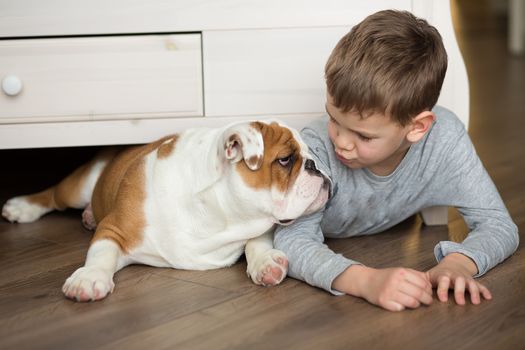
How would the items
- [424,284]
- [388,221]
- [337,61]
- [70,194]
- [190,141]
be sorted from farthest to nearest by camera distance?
[70,194], [388,221], [190,141], [337,61], [424,284]

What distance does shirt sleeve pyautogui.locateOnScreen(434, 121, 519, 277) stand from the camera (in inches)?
59.9

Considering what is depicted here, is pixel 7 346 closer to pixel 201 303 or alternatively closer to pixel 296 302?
pixel 201 303

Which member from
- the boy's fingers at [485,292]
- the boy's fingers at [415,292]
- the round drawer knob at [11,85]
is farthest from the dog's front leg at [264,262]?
the round drawer knob at [11,85]

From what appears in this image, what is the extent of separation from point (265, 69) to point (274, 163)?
0.41 metres

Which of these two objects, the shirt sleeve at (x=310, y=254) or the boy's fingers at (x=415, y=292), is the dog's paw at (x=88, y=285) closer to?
the shirt sleeve at (x=310, y=254)

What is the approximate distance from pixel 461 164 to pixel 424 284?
397 mm

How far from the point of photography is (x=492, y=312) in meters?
1.27

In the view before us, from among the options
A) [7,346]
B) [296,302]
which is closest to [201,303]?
[296,302]

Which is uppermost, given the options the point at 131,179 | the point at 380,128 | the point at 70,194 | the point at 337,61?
the point at 337,61

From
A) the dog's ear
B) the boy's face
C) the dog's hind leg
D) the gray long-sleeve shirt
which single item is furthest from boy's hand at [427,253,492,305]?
the dog's hind leg

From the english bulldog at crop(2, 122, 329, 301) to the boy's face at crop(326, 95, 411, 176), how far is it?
0.07 metres

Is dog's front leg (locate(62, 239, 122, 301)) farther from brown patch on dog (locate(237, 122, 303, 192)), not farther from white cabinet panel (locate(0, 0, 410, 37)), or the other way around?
→ white cabinet panel (locate(0, 0, 410, 37))

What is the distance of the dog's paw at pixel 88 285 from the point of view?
4.44ft

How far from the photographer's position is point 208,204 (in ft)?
4.79
